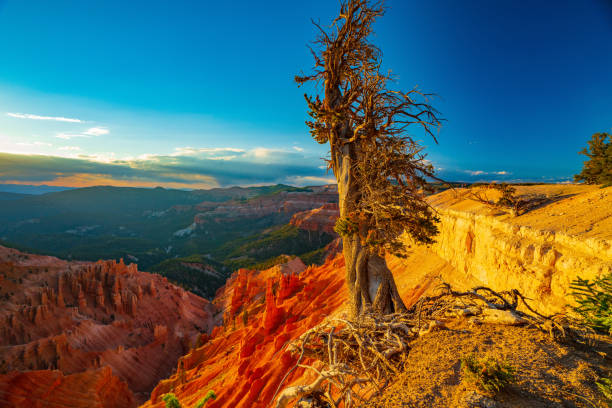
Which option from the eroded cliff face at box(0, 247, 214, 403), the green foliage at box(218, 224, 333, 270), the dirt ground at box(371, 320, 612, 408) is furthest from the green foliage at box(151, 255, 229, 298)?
the dirt ground at box(371, 320, 612, 408)

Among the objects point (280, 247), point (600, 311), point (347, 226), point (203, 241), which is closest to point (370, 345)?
point (347, 226)

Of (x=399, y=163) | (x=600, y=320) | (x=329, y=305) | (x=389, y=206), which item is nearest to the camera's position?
(x=600, y=320)

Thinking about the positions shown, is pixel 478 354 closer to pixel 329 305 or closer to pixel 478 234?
Result: pixel 478 234

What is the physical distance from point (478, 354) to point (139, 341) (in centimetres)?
5500

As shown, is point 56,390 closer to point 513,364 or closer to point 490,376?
point 490,376

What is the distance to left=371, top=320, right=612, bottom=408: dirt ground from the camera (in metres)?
2.98

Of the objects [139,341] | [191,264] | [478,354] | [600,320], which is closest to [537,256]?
[600,320]

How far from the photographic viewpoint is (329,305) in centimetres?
2267

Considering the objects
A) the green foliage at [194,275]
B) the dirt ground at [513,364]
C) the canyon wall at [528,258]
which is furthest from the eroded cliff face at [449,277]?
the green foliage at [194,275]

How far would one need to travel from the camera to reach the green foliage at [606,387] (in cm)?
274

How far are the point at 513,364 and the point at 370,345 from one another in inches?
78.4

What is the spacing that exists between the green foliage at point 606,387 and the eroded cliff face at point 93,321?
37.0 m

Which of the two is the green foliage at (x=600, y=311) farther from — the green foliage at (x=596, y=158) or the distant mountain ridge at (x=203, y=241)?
the distant mountain ridge at (x=203, y=241)

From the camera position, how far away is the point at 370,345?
436cm
